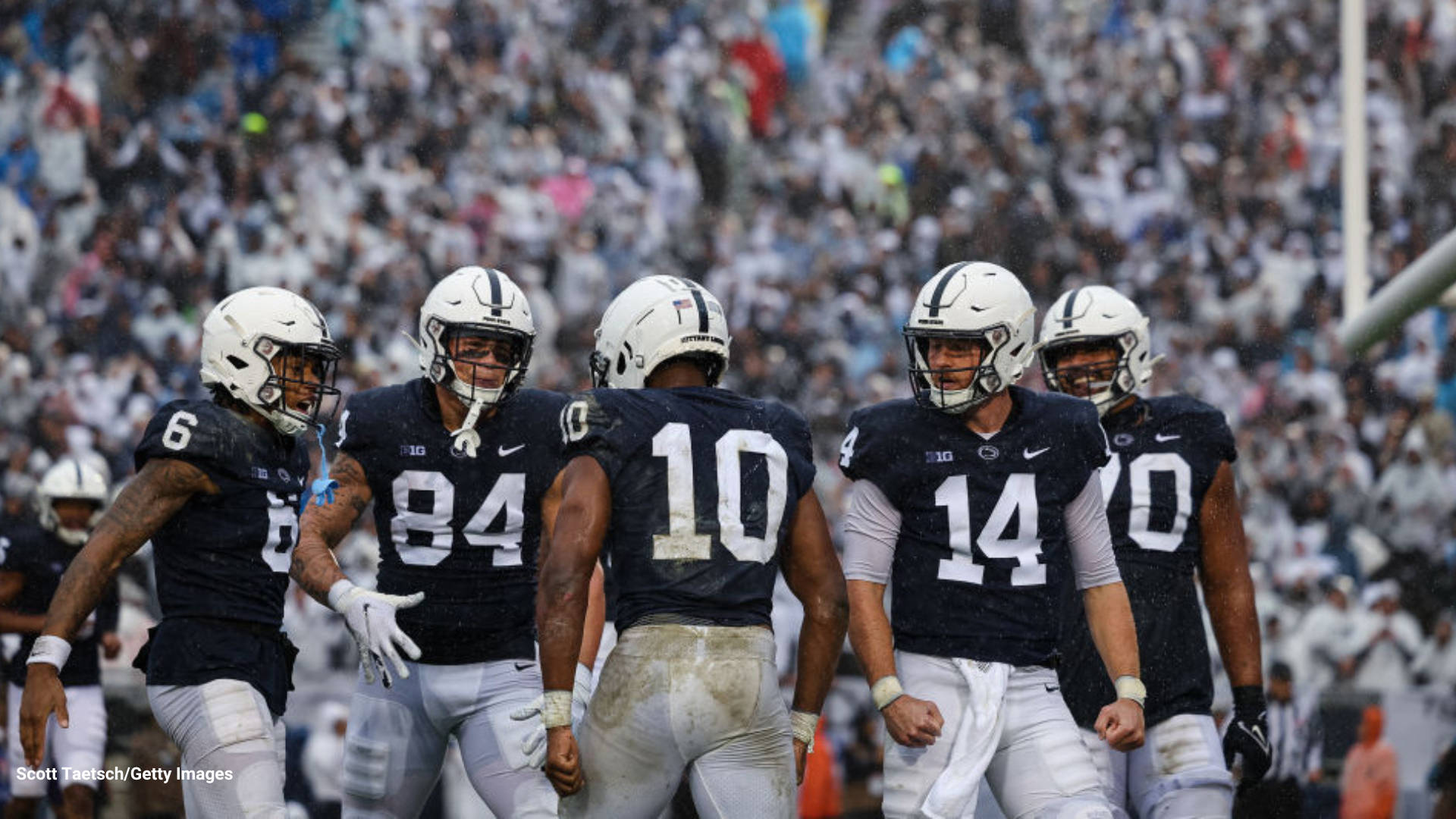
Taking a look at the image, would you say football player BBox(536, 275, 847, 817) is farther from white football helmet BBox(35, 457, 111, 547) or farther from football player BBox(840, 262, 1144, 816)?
white football helmet BBox(35, 457, 111, 547)

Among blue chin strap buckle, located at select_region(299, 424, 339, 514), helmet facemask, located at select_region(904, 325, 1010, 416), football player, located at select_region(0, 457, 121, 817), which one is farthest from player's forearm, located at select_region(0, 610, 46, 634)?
helmet facemask, located at select_region(904, 325, 1010, 416)

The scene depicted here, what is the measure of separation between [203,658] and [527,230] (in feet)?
41.0

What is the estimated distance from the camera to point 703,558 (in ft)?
15.3

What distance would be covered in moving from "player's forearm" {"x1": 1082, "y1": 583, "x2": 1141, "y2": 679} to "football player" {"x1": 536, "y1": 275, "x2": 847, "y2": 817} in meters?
0.91

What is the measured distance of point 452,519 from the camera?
18.1 ft

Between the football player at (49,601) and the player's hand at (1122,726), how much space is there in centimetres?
475

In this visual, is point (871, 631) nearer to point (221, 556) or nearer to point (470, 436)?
point (470, 436)

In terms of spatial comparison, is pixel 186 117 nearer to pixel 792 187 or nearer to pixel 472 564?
pixel 792 187

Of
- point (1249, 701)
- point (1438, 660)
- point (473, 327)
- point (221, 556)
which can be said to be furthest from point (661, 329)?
point (1438, 660)

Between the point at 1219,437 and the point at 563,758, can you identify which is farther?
the point at 1219,437

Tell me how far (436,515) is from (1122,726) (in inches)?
76.9

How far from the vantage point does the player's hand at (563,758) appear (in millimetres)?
4508

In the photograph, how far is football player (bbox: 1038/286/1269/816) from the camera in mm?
5852

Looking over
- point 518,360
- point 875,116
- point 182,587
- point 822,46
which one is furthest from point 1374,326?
point 822,46
